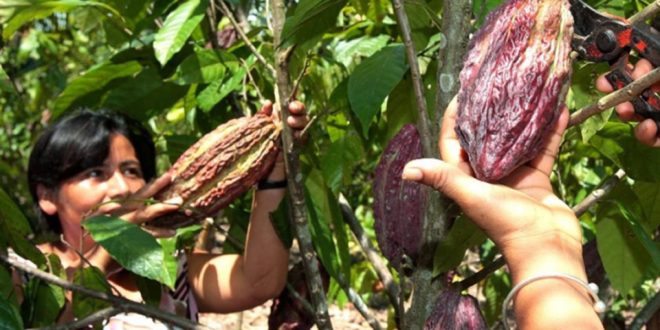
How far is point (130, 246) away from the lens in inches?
51.0

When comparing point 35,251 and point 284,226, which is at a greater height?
point 35,251

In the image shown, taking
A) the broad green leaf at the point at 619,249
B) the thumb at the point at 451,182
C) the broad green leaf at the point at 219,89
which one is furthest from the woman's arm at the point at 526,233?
the broad green leaf at the point at 219,89

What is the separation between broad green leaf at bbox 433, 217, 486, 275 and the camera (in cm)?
112

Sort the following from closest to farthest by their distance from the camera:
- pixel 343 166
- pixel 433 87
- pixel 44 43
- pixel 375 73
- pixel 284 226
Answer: pixel 375 73, pixel 433 87, pixel 343 166, pixel 284 226, pixel 44 43

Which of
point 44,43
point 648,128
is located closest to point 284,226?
point 648,128

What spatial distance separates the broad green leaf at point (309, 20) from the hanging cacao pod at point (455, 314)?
40 centimetres

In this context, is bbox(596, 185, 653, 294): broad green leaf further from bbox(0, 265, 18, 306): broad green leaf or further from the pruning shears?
bbox(0, 265, 18, 306): broad green leaf

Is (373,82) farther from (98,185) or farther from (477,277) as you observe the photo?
(98,185)

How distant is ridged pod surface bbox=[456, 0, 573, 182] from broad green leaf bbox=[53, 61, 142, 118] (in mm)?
941

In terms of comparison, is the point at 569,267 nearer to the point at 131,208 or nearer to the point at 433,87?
the point at 433,87

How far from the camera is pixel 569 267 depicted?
885mm

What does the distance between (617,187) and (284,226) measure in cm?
56

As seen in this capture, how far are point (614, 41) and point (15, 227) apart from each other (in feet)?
2.81

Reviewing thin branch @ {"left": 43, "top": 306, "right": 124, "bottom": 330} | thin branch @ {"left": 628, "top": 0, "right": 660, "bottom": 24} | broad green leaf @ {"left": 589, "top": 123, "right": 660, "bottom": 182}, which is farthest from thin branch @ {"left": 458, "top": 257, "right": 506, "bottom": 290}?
thin branch @ {"left": 43, "top": 306, "right": 124, "bottom": 330}
